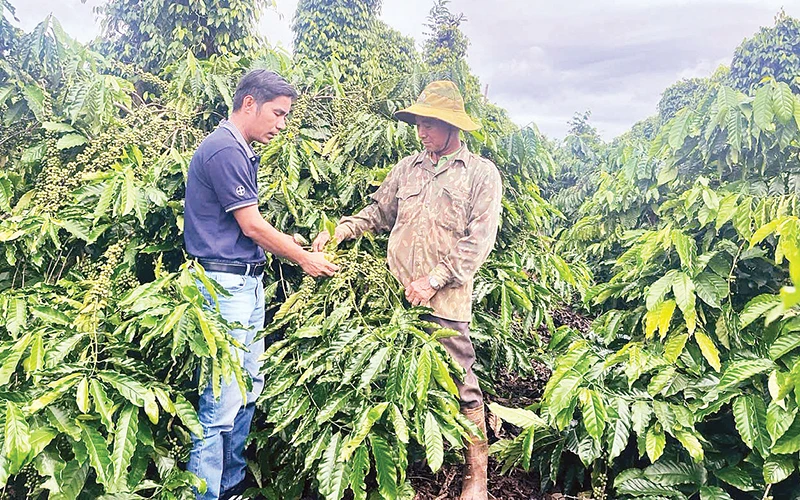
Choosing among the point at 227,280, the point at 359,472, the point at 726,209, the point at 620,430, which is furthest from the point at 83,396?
the point at 726,209

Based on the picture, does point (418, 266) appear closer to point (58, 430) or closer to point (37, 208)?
point (58, 430)

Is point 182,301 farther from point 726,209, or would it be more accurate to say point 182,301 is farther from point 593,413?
point 726,209

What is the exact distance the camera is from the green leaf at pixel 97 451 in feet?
4.64

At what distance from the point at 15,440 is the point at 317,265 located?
101cm

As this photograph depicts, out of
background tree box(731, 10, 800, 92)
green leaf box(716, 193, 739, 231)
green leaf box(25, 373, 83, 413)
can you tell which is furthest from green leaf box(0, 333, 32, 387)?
background tree box(731, 10, 800, 92)

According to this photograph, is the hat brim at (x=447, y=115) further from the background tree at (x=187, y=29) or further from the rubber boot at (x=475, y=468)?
the background tree at (x=187, y=29)

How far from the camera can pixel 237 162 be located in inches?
70.7

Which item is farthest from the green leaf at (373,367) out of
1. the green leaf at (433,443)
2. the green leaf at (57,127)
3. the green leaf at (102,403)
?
the green leaf at (57,127)

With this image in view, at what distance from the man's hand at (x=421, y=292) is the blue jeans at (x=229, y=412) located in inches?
23.1

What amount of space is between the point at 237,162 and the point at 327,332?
0.67 metres

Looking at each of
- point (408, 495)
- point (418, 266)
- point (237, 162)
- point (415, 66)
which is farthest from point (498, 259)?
point (237, 162)

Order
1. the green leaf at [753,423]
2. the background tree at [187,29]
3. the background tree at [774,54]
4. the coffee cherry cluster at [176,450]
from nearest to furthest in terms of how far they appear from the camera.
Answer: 1. the green leaf at [753,423]
2. the coffee cherry cluster at [176,450]
3. the background tree at [187,29]
4. the background tree at [774,54]

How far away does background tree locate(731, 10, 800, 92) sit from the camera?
7574mm

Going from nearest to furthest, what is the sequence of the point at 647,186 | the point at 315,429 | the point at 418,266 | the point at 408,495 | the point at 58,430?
the point at 58,430 → the point at 315,429 → the point at 408,495 → the point at 418,266 → the point at 647,186
